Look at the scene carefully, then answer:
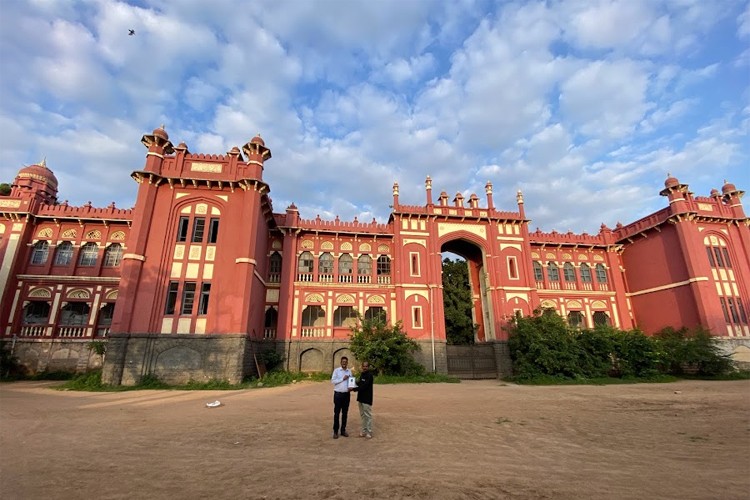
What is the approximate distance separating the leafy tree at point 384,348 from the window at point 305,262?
614 cm

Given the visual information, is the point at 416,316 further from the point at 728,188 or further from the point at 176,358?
the point at 728,188

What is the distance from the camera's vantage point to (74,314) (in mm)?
24172

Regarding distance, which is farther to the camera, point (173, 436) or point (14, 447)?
point (173, 436)

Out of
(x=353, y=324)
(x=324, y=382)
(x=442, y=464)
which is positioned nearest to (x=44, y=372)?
(x=324, y=382)

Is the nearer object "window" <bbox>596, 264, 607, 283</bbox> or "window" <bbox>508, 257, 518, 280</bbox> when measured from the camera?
"window" <bbox>508, 257, 518, 280</bbox>

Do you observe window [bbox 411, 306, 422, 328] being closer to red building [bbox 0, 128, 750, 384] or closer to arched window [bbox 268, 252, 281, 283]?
red building [bbox 0, 128, 750, 384]

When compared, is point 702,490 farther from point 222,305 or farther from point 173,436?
point 222,305

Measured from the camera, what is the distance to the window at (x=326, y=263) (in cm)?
2622

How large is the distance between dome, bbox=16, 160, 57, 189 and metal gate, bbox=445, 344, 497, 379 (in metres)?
34.1

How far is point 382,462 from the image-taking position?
6.14m

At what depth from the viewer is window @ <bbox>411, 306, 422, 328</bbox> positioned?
24.3m

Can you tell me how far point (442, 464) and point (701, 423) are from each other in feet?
25.2

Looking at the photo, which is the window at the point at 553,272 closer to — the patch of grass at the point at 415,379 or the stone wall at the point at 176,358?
the patch of grass at the point at 415,379

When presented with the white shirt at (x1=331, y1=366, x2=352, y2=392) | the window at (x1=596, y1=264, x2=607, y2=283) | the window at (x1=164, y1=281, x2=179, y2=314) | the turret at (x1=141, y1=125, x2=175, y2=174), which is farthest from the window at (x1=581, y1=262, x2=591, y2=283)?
the turret at (x1=141, y1=125, x2=175, y2=174)
